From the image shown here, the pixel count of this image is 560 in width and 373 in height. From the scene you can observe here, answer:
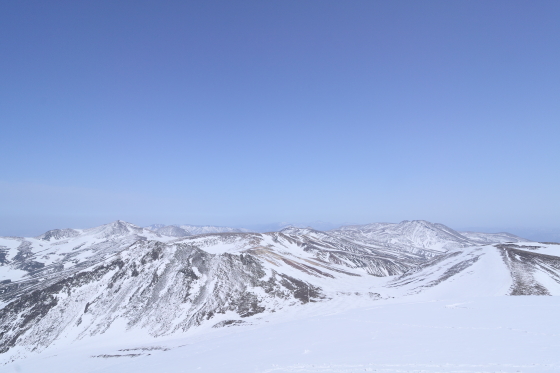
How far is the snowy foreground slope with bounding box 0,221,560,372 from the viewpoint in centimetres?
2253

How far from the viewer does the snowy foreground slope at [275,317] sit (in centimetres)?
2253

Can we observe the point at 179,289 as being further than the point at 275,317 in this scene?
Yes

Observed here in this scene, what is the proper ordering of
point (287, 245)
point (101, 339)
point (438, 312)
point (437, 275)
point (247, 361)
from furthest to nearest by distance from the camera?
point (287, 245) < point (437, 275) < point (101, 339) < point (438, 312) < point (247, 361)

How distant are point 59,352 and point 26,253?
604ft

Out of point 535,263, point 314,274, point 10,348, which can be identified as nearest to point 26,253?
point 10,348

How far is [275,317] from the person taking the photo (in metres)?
52.0

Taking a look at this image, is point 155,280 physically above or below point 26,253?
above

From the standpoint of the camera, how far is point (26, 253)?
17175 cm

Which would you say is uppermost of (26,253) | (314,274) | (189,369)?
(189,369)

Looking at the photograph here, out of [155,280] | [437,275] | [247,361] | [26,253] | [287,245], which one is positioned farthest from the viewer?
[26,253]

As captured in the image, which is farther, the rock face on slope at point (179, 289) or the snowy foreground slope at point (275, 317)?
the rock face on slope at point (179, 289)

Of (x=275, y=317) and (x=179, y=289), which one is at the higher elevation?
(x=179, y=289)

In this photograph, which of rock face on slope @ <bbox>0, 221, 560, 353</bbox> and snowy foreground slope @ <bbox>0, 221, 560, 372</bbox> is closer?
snowy foreground slope @ <bbox>0, 221, 560, 372</bbox>

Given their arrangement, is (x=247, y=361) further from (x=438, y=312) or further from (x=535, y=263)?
(x=535, y=263)
